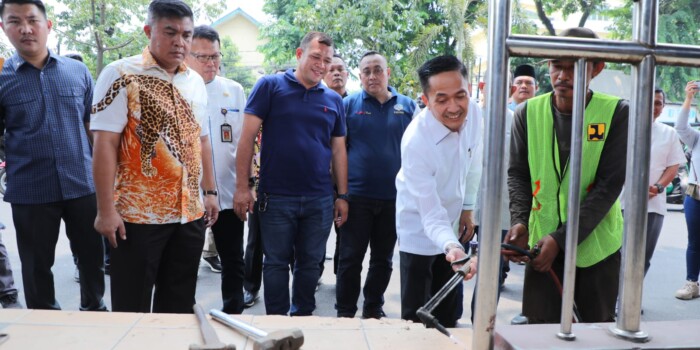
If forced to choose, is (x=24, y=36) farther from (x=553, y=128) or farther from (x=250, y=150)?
(x=553, y=128)

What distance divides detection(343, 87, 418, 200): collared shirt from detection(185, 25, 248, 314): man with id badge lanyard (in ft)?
2.56

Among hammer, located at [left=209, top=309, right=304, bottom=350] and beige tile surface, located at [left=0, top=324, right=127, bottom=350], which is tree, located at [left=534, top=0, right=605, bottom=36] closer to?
hammer, located at [left=209, top=309, right=304, bottom=350]

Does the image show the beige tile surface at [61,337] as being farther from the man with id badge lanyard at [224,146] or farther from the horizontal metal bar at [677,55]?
the man with id badge lanyard at [224,146]

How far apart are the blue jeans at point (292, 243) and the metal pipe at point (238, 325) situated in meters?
1.81

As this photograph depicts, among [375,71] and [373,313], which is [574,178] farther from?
[375,71]

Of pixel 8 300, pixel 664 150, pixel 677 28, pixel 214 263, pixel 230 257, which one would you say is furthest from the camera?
pixel 677 28

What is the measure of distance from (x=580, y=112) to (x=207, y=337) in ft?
2.76

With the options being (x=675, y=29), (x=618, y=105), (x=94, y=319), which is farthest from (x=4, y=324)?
(x=675, y=29)

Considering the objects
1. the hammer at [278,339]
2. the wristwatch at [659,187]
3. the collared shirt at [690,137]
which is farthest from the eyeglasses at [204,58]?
the collared shirt at [690,137]

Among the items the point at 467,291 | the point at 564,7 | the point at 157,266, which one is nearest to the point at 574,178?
the point at 157,266

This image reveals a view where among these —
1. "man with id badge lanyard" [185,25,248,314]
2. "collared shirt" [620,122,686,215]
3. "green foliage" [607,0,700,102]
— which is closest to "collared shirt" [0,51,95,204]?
"man with id badge lanyard" [185,25,248,314]

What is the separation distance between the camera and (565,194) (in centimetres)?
Answer: 199

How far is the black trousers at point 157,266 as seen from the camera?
7.82 feet

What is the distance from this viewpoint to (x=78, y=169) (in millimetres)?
3023
